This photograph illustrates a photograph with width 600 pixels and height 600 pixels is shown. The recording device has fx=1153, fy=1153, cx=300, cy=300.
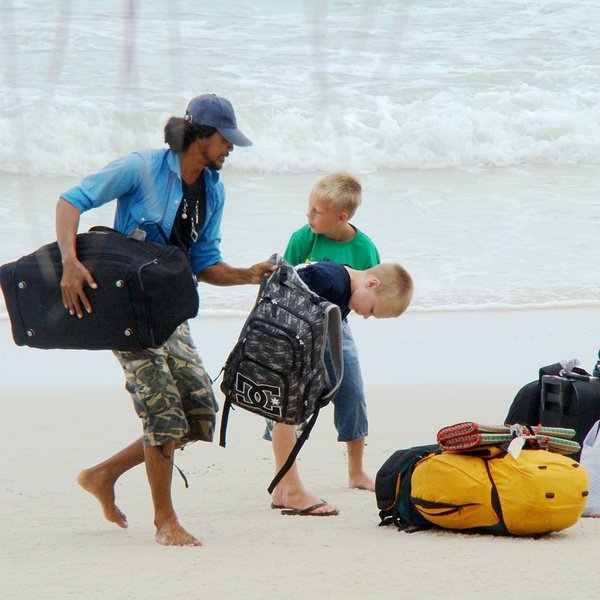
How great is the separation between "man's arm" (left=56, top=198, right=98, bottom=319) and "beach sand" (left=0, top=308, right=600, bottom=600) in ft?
2.80

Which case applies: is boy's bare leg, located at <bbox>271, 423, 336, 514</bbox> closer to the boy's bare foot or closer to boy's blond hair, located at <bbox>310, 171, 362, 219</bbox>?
the boy's bare foot

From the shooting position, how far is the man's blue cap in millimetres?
4000

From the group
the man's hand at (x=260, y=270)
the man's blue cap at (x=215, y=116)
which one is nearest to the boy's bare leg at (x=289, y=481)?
the man's hand at (x=260, y=270)

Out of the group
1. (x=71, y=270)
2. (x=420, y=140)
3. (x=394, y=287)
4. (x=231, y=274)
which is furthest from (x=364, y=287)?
(x=420, y=140)

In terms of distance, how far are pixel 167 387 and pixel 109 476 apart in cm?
57

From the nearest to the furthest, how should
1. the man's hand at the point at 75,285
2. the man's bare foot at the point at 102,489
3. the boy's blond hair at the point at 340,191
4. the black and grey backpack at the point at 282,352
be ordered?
1. the man's hand at the point at 75,285
2. the black and grey backpack at the point at 282,352
3. the man's bare foot at the point at 102,489
4. the boy's blond hair at the point at 340,191

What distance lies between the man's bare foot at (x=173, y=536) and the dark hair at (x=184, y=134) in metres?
1.33

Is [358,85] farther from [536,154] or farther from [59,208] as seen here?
[59,208]

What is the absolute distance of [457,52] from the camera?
15.6 m

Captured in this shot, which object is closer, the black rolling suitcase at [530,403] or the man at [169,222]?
the man at [169,222]

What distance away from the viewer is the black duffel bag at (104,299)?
12.4ft

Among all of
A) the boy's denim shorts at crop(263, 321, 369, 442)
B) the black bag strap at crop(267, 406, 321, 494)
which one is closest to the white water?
the boy's denim shorts at crop(263, 321, 369, 442)

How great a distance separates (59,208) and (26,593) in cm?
124

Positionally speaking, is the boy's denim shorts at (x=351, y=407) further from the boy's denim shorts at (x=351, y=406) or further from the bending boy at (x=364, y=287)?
the bending boy at (x=364, y=287)
